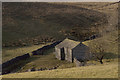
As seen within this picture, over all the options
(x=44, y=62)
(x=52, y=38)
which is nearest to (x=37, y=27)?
(x=52, y=38)

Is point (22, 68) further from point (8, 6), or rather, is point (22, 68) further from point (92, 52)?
point (8, 6)

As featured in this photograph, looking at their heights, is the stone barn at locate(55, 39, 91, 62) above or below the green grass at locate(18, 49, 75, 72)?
above

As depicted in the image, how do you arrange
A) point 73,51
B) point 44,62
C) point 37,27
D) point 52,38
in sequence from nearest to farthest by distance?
1. point 73,51
2. point 44,62
3. point 52,38
4. point 37,27

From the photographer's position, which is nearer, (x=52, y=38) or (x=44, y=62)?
(x=44, y=62)

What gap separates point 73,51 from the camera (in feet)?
128

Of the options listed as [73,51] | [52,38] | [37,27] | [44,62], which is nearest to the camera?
[73,51]

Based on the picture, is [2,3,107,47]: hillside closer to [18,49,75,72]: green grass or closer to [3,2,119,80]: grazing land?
[3,2,119,80]: grazing land

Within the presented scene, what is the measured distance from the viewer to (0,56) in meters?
47.7

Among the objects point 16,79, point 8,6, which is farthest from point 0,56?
point 8,6

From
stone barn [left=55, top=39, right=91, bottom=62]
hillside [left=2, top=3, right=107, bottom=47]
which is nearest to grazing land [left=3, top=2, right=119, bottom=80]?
hillside [left=2, top=3, right=107, bottom=47]

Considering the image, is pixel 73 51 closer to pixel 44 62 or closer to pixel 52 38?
pixel 44 62

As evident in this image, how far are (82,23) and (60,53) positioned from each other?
68712 millimetres

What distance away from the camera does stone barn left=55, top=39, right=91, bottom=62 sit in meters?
38.7

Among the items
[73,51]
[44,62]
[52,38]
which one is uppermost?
[73,51]
